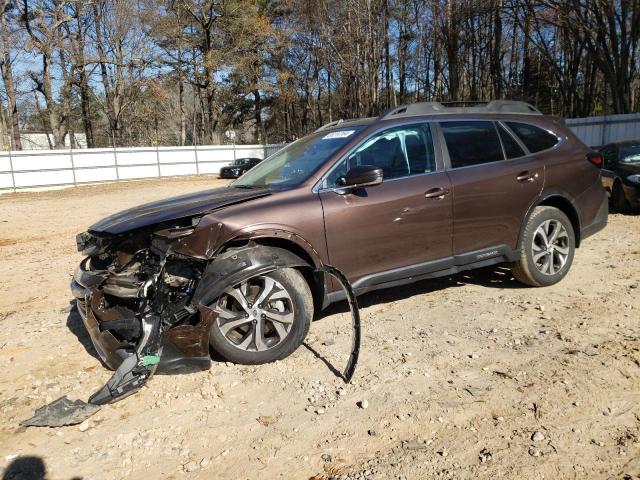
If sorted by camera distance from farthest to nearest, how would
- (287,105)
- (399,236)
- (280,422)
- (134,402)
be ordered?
(287,105)
(399,236)
(134,402)
(280,422)

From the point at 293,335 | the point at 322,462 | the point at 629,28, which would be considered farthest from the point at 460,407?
the point at 629,28

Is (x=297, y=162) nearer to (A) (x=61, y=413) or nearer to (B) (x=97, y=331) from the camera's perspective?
(B) (x=97, y=331)

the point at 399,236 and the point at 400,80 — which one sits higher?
the point at 400,80

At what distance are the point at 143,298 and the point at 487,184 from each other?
10.2 ft

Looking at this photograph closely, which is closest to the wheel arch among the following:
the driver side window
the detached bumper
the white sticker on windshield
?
the driver side window

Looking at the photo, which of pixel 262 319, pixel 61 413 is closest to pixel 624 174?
pixel 262 319

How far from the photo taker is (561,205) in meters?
4.99

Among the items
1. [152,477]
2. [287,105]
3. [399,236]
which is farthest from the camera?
[287,105]

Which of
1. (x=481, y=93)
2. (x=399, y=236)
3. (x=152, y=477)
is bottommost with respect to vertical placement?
(x=152, y=477)

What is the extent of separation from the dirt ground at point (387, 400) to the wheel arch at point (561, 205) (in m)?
0.65

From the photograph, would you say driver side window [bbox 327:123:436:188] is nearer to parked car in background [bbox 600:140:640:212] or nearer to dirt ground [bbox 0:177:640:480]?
dirt ground [bbox 0:177:640:480]

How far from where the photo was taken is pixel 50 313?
16.1 ft

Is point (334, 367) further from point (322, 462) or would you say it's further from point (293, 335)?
point (322, 462)

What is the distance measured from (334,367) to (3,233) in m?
10.5
